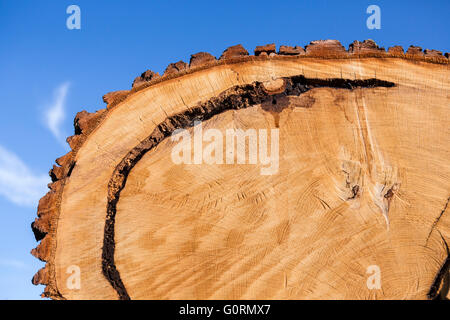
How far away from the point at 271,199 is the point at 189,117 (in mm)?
461

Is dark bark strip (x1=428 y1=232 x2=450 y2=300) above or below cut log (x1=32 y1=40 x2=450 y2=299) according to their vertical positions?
below

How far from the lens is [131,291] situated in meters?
2.04

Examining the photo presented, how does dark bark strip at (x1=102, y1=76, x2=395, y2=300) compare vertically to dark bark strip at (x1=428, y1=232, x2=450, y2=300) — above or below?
above

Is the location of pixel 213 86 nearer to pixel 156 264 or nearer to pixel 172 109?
pixel 172 109

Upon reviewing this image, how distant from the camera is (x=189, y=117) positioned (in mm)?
2055

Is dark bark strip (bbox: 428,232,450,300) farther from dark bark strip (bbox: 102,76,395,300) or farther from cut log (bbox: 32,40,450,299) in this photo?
dark bark strip (bbox: 102,76,395,300)

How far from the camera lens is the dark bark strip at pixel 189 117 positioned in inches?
80.3

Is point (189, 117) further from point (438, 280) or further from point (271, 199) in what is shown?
point (438, 280)

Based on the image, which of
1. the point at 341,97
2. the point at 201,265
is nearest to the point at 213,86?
the point at 341,97

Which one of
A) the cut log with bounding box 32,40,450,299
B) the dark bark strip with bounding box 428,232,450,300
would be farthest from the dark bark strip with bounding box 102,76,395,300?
the dark bark strip with bounding box 428,232,450,300

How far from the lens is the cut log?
2.04m

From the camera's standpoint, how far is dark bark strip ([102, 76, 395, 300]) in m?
2.04
